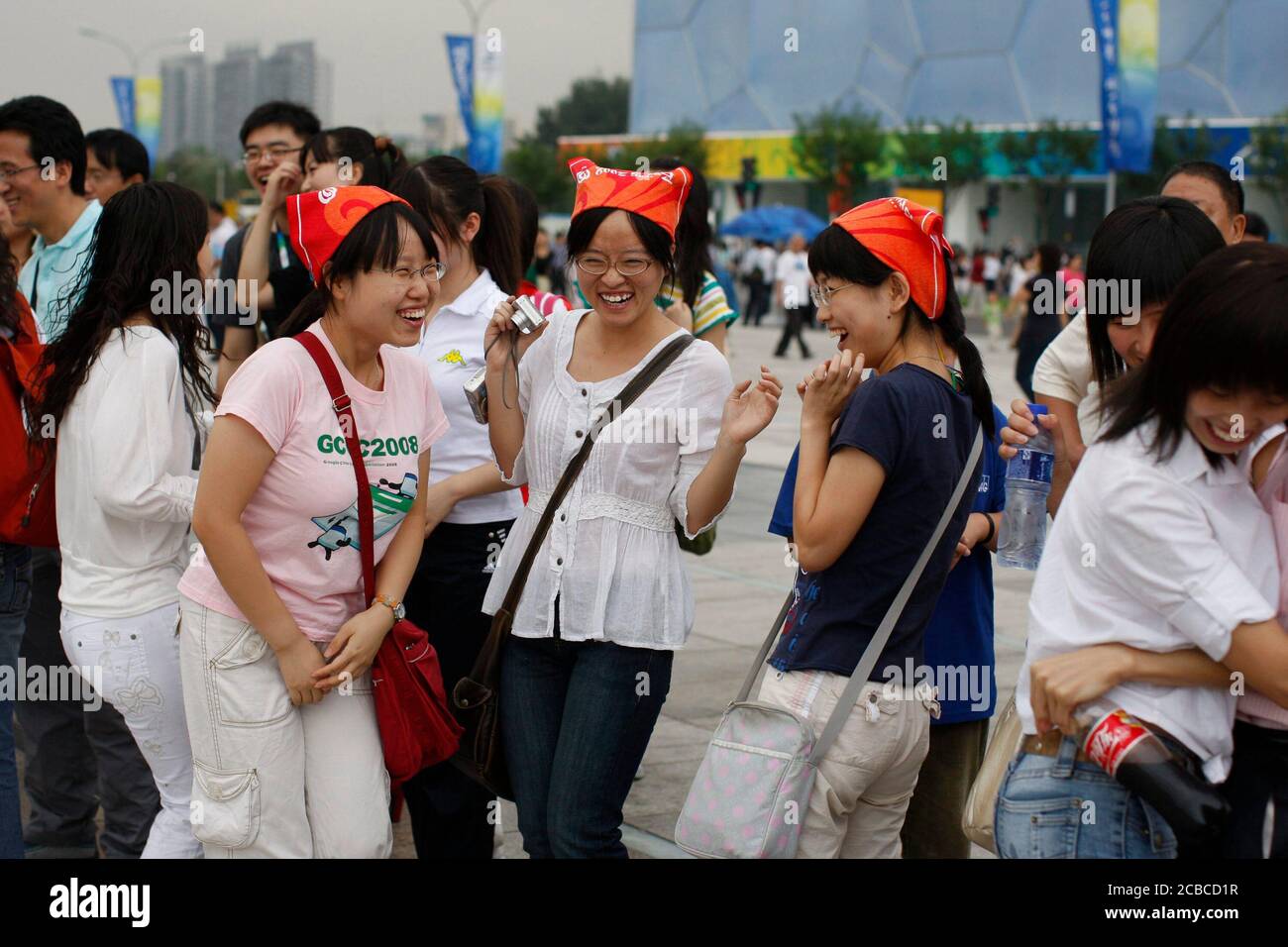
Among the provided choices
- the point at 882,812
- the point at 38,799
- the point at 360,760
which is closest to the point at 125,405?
the point at 360,760

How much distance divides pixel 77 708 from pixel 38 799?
0.30 meters

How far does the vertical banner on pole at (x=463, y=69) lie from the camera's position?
85.3 feet

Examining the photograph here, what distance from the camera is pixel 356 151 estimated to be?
4898mm

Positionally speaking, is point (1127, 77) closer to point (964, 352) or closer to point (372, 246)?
point (964, 352)

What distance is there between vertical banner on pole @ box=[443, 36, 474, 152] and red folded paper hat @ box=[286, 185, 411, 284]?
23.5m

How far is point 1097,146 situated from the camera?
45.1 meters

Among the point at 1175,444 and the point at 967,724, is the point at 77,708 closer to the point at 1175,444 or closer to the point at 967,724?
the point at 967,724

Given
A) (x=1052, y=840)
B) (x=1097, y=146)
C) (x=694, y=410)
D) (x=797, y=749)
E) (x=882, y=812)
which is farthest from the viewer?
(x=1097, y=146)

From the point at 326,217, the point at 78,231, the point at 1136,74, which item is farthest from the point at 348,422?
the point at 1136,74

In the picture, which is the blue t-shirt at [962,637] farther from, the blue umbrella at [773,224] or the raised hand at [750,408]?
the blue umbrella at [773,224]

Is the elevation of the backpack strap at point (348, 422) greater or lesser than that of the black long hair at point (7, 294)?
lesser

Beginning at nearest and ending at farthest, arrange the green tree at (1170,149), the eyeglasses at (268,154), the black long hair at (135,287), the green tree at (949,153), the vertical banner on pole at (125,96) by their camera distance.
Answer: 1. the black long hair at (135,287)
2. the eyeglasses at (268,154)
3. the vertical banner on pole at (125,96)
4. the green tree at (1170,149)
5. the green tree at (949,153)

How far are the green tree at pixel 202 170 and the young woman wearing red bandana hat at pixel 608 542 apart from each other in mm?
62099

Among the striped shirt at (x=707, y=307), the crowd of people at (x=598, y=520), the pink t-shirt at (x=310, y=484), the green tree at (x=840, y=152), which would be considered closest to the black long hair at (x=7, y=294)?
the crowd of people at (x=598, y=520)
